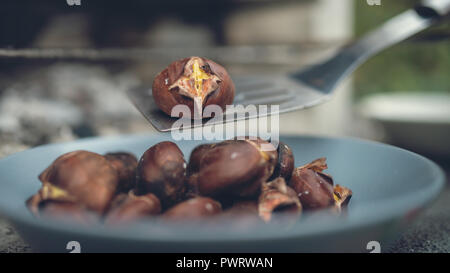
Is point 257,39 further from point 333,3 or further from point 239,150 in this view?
point 239,150

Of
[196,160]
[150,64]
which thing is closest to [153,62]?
[150,64]

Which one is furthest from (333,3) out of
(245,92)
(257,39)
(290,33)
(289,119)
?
(245,92)

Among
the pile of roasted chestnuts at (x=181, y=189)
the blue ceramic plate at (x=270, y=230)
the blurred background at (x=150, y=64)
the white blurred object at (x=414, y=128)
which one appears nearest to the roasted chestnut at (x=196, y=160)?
the pile of roasted chestnuts at (x=181, y=189)

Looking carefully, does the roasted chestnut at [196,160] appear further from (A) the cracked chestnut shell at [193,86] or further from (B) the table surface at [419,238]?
(B) the table surface at [419,238]

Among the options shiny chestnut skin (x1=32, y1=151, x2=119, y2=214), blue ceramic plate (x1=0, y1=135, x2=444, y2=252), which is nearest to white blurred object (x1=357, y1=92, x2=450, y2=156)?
blue ceramic plate (x1=0, y1=135, x2=444, y2=252)

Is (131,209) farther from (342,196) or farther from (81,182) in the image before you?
(342,196)

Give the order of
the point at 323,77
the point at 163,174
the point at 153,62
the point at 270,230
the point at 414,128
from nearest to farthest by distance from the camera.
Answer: the point at 270,230
the point at 163,174
the point at 323,77
the point at 414,128
the point at 153,62
